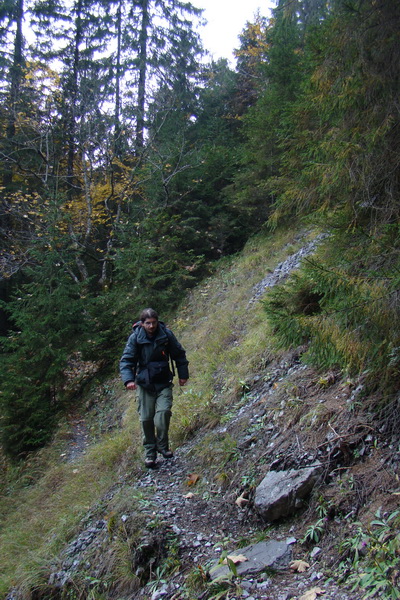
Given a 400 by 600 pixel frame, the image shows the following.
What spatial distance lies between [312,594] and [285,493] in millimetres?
1036

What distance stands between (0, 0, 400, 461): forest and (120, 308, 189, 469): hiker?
168 cm

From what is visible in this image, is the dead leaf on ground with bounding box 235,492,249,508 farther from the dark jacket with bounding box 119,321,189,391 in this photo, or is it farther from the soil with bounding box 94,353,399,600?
the dark jacket with bounding box 119,321,189,391

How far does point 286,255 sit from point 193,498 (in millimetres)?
8042

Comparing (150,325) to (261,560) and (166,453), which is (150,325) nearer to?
(166,453)

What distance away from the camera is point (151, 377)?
17.9 ft

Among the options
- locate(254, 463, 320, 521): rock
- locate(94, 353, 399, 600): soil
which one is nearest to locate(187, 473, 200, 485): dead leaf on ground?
locate(94, 353, 399, 600): soil

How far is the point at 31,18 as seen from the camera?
58.7 feet

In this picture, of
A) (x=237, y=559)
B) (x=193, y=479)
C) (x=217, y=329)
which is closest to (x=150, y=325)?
(x=193, y=479)

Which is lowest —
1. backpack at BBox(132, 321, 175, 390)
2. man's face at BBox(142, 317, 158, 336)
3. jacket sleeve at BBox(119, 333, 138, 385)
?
backpack at BBox(132, 321, 175, 390)

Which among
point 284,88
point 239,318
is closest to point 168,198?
point 284,88

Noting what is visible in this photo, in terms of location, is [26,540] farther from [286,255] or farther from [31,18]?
[31,18]

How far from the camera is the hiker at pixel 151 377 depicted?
5465 mm

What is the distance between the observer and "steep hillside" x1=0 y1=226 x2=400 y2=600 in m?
3.05

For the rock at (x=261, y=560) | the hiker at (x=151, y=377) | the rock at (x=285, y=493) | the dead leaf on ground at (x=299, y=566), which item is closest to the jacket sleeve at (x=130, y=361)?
the hiker at (x=151, y=377)
